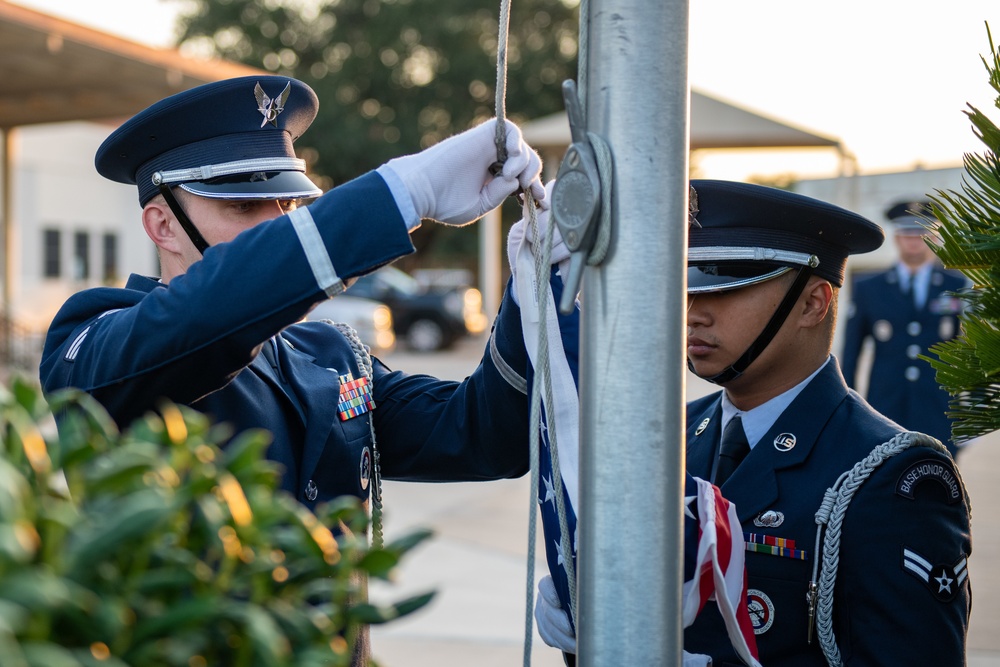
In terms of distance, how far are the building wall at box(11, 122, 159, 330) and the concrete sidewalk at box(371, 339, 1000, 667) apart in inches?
545

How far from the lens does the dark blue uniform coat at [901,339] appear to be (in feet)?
17.4

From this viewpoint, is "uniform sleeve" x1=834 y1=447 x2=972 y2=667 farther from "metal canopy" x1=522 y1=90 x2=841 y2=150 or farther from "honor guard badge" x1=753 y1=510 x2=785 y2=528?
"metal canopy" x1=522 y1=90 x2=841 y2=150

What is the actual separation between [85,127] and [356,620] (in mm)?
23065

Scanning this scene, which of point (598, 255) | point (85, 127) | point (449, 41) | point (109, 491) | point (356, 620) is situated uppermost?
point (449, 41)

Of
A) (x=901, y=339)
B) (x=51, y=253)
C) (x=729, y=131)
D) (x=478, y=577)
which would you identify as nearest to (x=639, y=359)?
(x=478, y=577)

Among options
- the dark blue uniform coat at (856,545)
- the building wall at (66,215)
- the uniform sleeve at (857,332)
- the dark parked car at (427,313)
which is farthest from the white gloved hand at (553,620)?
the building wall at (66,215)

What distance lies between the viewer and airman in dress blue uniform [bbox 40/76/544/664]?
1335mm

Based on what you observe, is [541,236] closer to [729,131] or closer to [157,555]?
[157,555]

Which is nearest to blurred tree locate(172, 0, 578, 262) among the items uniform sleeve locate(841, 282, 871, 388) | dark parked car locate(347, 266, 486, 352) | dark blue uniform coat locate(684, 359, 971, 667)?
dark parked car locate(347, 266, 486, 352)

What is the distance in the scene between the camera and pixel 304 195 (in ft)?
5.85

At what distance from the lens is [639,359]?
3.39ft

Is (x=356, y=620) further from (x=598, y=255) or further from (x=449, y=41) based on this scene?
(x=449, y=41)

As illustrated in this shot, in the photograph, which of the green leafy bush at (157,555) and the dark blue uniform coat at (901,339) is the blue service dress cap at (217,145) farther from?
the dark blue uniform coat at (901,339)

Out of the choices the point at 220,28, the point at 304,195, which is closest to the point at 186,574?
the point at 304,195
